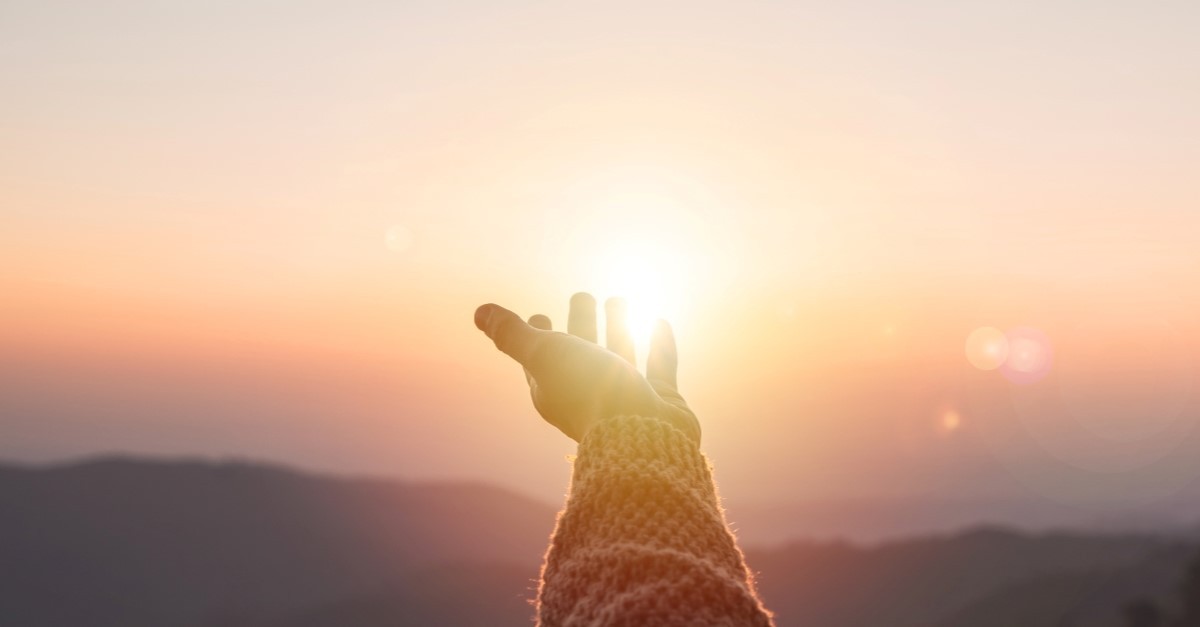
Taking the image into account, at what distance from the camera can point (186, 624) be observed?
212 feet

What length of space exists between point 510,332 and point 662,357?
1.36 m

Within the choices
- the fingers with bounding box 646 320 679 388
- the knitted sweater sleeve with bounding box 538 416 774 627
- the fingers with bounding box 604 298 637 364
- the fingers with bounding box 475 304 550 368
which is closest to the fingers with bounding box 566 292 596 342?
the fingers with bounding box 604 298 637 364

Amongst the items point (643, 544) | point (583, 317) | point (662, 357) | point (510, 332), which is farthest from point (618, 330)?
point (643, 544)

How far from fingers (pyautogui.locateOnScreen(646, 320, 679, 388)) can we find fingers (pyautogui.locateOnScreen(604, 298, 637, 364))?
6.8 inches

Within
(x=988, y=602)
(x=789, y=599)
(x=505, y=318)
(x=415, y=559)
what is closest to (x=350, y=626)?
(x=415, y=559)

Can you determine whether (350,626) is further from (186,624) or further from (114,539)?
(114,539)

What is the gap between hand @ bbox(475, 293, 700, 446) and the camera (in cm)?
361

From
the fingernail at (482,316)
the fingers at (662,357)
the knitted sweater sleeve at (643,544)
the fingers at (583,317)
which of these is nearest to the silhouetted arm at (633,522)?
the knitted sweater sleeve at (643,544)

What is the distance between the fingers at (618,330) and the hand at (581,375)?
0.01 metres

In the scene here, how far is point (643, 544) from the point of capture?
94.8 inches

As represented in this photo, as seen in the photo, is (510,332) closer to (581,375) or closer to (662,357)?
(581,375)

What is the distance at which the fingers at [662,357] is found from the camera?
5.07m

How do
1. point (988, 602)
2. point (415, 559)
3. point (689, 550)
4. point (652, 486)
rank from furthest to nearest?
point (415, 559) → point (988, 602) → point (652, 486) → point (689, 550)

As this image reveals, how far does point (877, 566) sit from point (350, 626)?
42017 mm
